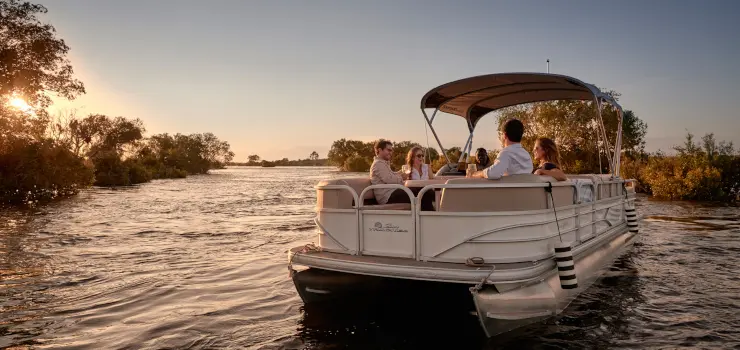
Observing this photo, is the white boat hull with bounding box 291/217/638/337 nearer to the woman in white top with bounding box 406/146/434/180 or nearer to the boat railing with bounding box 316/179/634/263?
the boat railing with bounding box 316/179/634/263

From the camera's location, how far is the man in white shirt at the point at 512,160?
5488mm

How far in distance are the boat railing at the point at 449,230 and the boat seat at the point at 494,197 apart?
2.0 inches

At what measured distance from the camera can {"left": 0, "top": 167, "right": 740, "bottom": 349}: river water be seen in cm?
524

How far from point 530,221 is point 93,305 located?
221 inches

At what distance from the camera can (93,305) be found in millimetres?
6574

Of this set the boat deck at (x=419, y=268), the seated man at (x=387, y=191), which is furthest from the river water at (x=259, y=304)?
the seated man at (x=387, y=191)

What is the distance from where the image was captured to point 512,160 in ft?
18.4

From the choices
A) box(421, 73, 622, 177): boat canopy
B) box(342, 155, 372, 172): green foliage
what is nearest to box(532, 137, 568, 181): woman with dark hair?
box(421, 73, 622, 177): boat canopy

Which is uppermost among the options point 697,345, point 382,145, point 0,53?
point 0,53

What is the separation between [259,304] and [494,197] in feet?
11.2

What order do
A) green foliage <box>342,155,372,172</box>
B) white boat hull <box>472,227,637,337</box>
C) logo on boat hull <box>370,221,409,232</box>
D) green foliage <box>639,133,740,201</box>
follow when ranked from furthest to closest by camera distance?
green foliage <box>342,155,372,172</box>
green foliage <box>639,133,740,201</box>
logo on boat hull <box>370,221,409,232</box>
white boat hull <box>472,227,637,337</box>

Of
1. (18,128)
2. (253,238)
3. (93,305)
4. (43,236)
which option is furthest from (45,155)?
(93,305)

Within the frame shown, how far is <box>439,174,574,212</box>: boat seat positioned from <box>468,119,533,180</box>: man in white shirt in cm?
12

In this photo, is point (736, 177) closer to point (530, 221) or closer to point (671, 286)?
point (671, 286)
